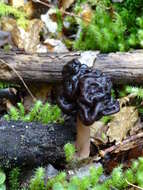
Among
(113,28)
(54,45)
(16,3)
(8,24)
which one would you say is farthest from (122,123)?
(16,3)

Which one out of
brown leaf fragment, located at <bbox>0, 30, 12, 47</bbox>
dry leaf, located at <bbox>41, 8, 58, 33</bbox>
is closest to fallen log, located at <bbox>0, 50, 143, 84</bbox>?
brown leaf fragment, located at <bbox>0, 30, 12, 47</bbox>

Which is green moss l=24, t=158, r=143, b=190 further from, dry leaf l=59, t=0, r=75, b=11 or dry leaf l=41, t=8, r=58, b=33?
dry leaf l=59, t=0, r=75, b=11

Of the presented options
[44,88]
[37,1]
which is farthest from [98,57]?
[37,1]

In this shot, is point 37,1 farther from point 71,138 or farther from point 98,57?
point 71,138

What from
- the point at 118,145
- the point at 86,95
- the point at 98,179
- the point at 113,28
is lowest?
the point at 98,179

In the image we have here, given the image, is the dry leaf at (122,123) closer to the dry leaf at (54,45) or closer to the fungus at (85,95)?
the fungus at (85,95)

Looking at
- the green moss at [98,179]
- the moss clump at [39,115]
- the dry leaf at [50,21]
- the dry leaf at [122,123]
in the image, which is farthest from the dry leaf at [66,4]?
the green moss at [98,179]

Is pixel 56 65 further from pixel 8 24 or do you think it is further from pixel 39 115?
pixel 8 24
